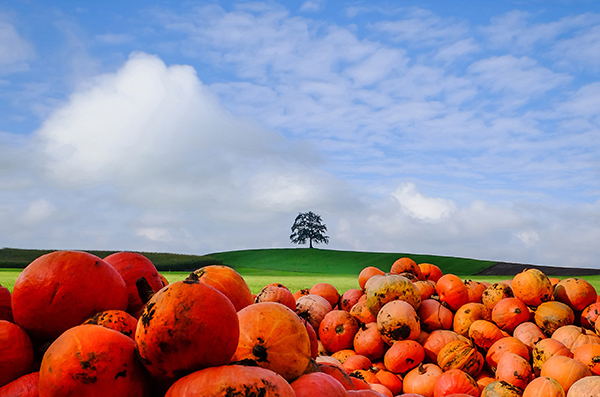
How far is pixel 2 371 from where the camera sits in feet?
7.25

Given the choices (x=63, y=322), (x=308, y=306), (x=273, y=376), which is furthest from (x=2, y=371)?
(x=308, y=306)

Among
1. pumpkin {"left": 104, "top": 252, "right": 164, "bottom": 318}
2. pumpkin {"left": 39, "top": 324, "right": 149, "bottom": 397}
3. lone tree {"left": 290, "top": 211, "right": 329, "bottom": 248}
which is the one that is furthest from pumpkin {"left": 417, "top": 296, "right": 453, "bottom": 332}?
lone tree {"left": 290, "top": 211, "right": 329, "bottom": 248}

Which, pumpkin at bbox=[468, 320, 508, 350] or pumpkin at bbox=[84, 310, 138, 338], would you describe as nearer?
pumpkin at bbox=[84, 310, 138, 338]

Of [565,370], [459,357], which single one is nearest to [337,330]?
[459,357]

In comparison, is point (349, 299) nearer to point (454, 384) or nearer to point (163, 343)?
point (454, 384)

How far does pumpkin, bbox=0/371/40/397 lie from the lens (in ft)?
6.80

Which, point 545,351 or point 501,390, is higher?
point 545,351

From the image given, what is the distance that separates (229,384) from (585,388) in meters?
4.86

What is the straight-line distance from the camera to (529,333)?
6418 millimetres

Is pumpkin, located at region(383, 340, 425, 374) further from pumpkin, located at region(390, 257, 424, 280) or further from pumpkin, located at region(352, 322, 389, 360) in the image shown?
pumpkin, located at region(390, 257, 424, 280)

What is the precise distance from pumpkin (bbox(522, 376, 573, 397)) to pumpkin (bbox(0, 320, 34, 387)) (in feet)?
16.7

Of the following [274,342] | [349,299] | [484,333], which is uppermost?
[274,342]

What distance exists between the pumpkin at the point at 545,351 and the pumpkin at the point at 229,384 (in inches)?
213

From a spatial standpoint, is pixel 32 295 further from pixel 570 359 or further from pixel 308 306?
pixel 570 359
